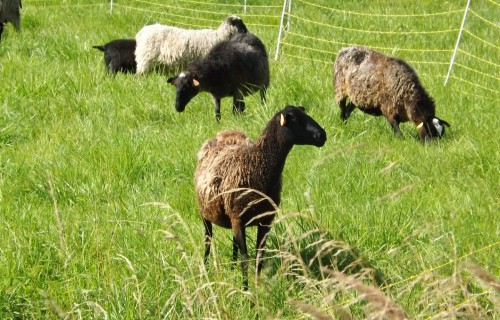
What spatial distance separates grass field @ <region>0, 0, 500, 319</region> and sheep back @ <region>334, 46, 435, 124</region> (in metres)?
0.19

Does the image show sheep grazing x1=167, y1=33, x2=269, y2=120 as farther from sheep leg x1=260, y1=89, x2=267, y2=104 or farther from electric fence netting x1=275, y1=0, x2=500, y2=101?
electric fence netting x1=275, y1=0, x2=500, y2=101

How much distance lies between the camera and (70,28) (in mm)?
12289

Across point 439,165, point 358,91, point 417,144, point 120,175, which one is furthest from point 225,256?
point 358,91

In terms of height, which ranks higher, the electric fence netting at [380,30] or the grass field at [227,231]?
the grass field at [227,231]

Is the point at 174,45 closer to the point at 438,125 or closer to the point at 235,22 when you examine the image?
the point at 235,22

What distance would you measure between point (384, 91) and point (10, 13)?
6.59 meters

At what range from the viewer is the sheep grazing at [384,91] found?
25.8ft

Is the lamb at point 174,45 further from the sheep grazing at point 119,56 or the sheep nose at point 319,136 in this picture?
the sheep nose at point 319,136

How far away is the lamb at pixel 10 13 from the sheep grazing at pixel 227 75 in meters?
4.37

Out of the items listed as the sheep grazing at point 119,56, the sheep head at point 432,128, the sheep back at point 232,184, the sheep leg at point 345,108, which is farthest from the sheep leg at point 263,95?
the sheep back at point 232,184

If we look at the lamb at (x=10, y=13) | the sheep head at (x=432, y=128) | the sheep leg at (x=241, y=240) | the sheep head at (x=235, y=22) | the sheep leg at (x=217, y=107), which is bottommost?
the lamb at (x=10, y=13)

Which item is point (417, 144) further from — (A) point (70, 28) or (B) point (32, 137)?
(A) point (70, 28)

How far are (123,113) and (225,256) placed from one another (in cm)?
354

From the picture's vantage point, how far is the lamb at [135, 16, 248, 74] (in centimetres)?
1074
